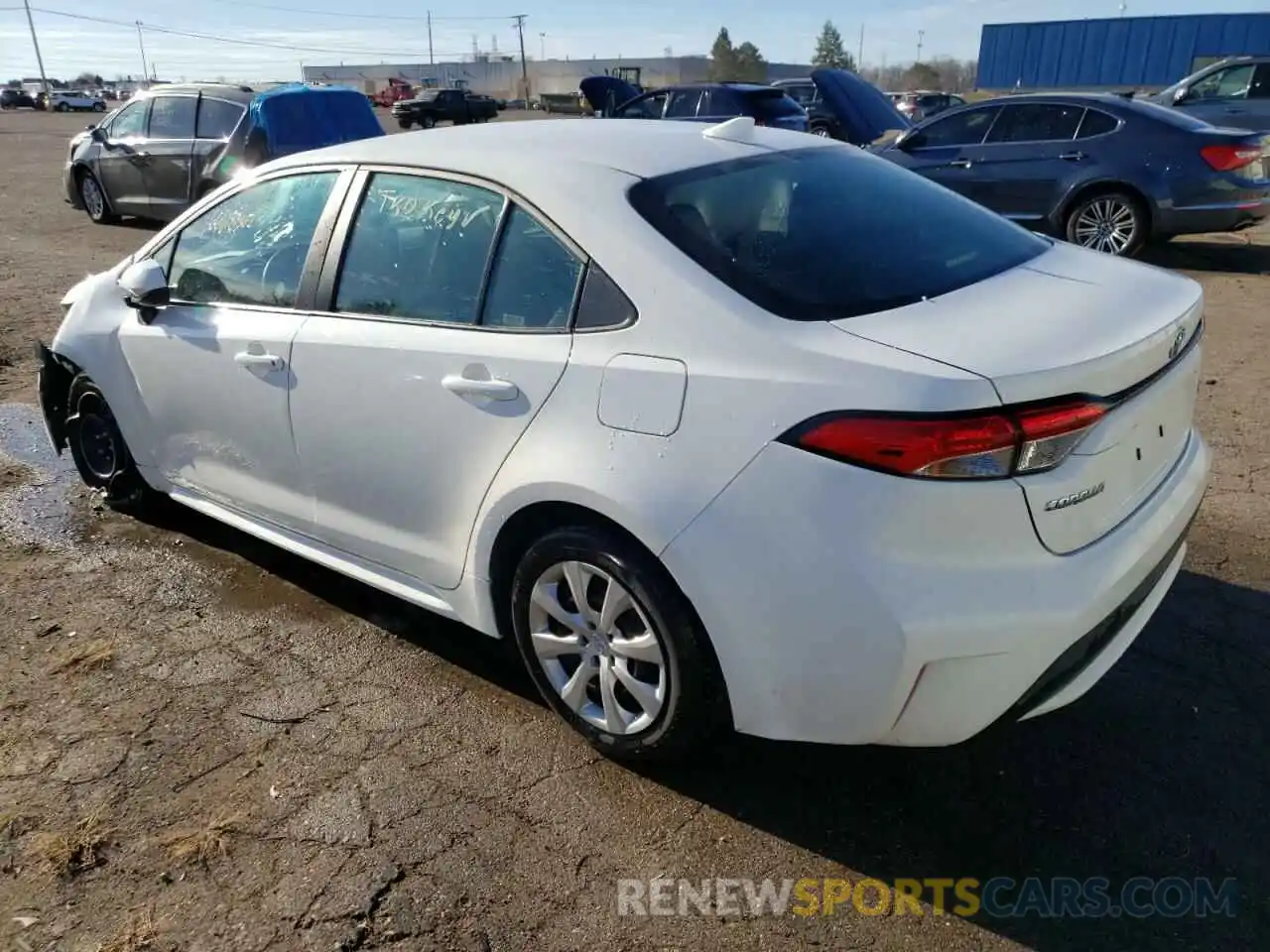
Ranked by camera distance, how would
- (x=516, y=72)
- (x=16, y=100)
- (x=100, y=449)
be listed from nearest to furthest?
(x=100, y=449) < (x=16, y=100) < (x=516, y=72)

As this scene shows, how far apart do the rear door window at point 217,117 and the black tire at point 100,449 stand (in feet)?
26.1

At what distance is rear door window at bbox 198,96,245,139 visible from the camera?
452 inches

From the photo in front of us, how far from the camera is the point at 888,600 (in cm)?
211

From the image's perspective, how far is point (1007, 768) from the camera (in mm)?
2740

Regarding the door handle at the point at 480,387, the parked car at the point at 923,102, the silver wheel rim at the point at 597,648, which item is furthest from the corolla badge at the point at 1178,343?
the parked car at the point at 923,102

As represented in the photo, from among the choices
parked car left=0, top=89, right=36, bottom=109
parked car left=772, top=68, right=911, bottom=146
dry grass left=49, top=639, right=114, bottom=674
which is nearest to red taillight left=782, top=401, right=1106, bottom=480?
dry grass left=49, top=639, right=114, bottom=674

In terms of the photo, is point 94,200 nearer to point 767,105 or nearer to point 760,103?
point 760,103

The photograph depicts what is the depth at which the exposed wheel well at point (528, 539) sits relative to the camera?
8.07 feet

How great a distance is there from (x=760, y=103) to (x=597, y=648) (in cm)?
1403

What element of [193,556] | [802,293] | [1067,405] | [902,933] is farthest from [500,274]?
[193,556]

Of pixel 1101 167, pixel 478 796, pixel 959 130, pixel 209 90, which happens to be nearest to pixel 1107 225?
pixel 1101 167

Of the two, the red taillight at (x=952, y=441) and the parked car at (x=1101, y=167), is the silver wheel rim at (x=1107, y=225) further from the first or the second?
the red taillight at (x=952, y=441)

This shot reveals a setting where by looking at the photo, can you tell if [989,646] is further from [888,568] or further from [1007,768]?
[1007,768]

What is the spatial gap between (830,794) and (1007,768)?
0.50m
